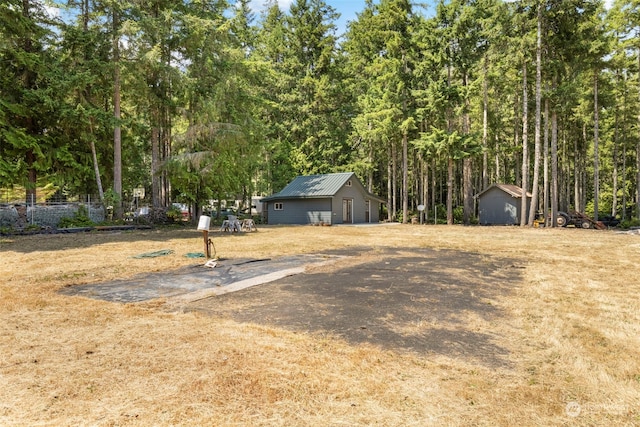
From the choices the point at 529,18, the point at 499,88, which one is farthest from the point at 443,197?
the point at 529,18

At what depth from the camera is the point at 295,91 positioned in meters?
33.2

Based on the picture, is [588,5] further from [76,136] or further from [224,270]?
[76,136]

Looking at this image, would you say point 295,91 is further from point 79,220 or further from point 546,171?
point 79,220

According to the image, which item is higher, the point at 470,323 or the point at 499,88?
the point at 499,88

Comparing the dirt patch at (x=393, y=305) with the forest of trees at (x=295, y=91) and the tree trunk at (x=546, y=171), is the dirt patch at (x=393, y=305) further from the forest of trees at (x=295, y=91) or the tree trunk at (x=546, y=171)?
the forest of trees at (x=295, y=91)

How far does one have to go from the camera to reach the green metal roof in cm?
2625

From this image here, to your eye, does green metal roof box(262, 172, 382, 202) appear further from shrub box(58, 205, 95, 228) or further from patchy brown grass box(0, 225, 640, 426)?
patchy brown grass box(0, 225, 640, 426)

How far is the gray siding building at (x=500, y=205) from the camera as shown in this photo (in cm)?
2573

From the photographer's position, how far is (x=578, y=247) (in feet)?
39.5

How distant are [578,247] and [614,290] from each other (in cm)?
703

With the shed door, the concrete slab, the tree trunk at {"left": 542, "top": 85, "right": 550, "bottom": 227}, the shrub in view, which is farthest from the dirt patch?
the shed door

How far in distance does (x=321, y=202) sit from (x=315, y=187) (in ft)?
4.82

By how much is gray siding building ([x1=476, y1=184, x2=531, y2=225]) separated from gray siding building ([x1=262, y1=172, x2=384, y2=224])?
840cm

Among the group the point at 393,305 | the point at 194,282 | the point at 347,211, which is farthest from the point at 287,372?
the point at 347,211
